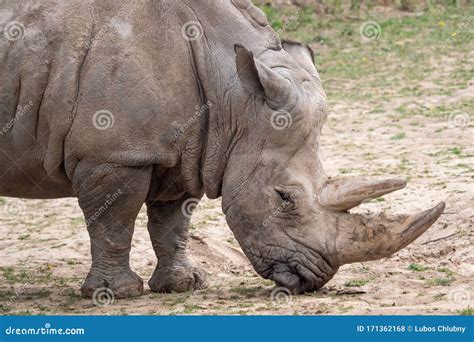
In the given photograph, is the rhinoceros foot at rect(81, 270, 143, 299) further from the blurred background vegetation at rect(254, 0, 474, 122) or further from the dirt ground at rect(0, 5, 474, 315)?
the blurred background vegetation at rect(254, 0, 474, 122)

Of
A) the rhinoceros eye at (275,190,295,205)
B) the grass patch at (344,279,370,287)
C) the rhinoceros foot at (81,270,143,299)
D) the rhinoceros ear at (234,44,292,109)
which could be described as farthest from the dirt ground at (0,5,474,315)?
the rhinoceros ear at (234,44,292,109)

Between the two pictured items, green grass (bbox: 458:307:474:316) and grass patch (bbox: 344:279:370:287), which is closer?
green grass (bbox: 458:307:474:316)

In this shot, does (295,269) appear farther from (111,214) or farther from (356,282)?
(111,214)

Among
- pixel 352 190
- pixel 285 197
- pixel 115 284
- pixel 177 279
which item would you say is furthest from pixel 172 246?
pixel 352 190

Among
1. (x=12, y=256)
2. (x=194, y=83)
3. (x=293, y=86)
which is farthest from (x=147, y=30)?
(x=12, y=256)

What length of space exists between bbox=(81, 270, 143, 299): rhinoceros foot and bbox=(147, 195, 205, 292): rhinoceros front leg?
20.8 inches

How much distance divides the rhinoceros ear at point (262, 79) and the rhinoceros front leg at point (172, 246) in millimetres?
1465

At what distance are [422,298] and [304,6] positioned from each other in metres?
14.5

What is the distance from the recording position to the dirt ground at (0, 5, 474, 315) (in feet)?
30.0

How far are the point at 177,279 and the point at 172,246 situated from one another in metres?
0.38

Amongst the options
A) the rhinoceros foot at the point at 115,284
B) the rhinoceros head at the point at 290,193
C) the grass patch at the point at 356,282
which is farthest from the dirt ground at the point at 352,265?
the rhinoceros head at the point at 290,193

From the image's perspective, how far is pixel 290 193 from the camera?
9188 mm

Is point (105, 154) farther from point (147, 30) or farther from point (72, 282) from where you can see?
point (72, 282)

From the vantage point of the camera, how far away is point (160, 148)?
933 cm
